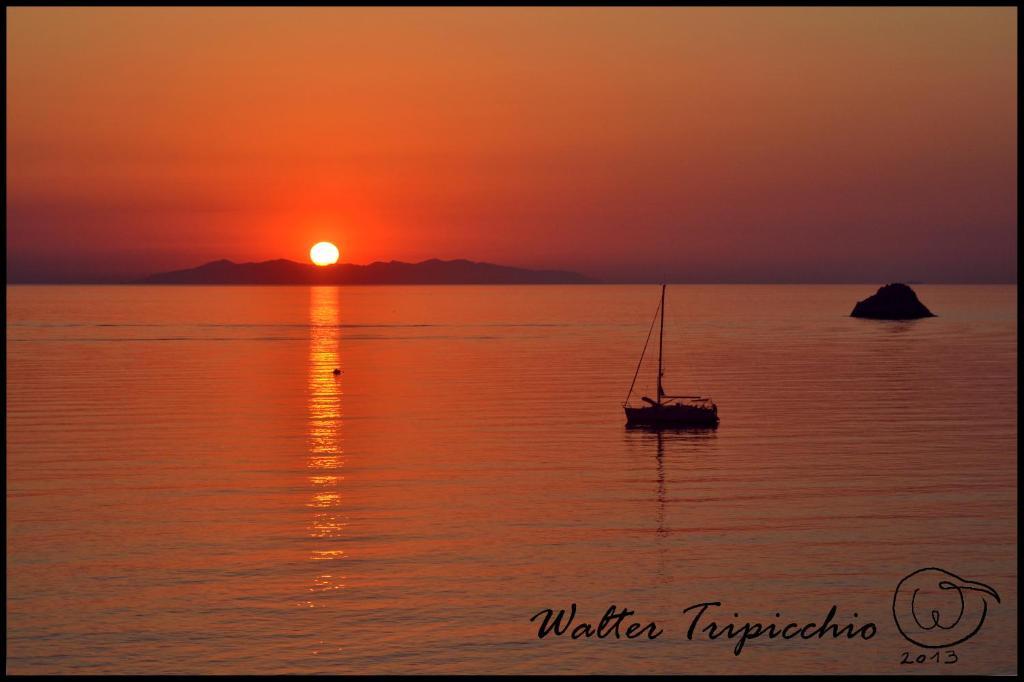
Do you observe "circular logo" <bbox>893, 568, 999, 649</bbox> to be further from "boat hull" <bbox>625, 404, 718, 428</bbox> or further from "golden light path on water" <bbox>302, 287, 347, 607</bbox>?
"boat hull" <bbox>625, 404, 718, 428</bbox>

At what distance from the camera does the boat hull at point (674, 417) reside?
75750mm

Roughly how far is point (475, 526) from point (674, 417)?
34.5 m

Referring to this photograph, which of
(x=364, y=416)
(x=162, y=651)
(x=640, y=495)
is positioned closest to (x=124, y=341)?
(x=364, y=416)

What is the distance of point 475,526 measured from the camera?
145 ft

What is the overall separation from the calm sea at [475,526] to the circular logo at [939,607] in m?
0.50

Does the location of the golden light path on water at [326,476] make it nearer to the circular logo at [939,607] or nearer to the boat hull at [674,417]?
the circular logo at [939,607]

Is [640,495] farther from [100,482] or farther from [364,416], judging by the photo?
[364,416]

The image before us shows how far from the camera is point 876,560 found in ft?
130

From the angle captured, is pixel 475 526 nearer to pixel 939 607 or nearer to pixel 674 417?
pixel 939 607

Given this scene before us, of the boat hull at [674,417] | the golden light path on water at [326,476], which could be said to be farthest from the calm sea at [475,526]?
the boat hull at [674,417]

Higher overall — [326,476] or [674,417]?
[674,417]

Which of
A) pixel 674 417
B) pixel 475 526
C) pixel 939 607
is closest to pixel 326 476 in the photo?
pixel 475 526

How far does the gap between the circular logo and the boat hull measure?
36970mm

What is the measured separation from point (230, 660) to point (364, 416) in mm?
Answer: 52082
